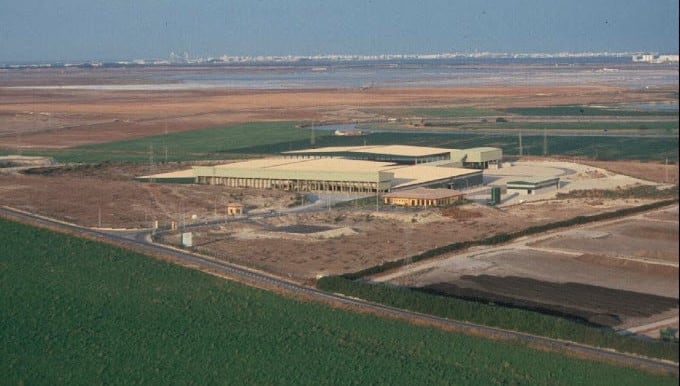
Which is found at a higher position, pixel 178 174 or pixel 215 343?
pixel 178 174

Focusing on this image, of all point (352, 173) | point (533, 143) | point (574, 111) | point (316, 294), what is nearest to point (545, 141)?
point (533, 143)

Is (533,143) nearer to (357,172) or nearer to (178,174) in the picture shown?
(357,172)

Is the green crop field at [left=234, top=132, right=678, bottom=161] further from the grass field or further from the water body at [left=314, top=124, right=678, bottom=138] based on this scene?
the grass field

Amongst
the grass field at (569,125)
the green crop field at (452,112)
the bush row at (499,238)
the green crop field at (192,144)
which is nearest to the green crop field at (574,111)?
the green crop field at (452,112)

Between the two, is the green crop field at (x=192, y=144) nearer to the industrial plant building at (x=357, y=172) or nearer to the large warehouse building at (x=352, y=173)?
the industrial plant building at (x=357, y=172)

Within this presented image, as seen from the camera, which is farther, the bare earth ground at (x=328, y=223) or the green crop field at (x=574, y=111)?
the green crop field at (x=574, y=111)

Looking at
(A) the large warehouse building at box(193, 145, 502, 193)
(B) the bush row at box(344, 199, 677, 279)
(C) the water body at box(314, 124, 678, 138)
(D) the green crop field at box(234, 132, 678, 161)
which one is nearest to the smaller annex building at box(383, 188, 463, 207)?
(A) the large warehouse building at box(193, 145, 502, 193)

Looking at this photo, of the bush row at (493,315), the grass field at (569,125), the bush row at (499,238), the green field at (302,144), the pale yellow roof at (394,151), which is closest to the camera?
the bush row at (493,315)

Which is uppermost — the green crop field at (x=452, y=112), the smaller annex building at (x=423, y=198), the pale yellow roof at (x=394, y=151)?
the green crop field at (x=452, y=112)
